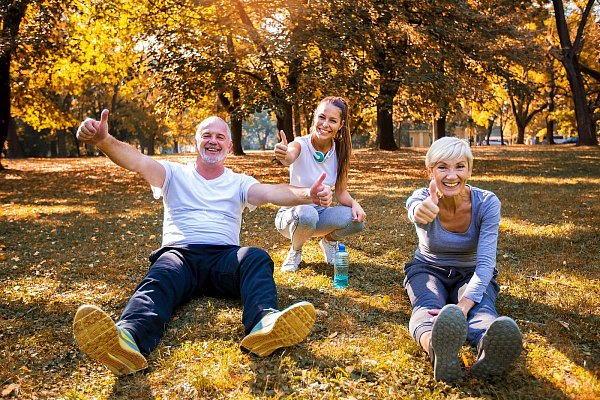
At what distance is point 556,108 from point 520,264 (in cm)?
3922

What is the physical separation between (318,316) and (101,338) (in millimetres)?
1619

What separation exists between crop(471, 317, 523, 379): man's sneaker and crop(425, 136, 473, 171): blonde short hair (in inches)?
46.7

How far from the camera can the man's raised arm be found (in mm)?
3389

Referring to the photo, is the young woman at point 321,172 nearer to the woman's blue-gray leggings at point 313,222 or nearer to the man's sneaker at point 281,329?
the woman's blue-gray leggings at point 313,222

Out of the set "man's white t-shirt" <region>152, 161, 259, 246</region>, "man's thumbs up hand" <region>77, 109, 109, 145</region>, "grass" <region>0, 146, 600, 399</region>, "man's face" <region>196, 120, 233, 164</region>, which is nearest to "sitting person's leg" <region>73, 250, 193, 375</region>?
"grass" <region>0, 146, 600, 399</region>

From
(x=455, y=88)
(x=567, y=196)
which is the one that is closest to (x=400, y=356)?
(x=567, y=196)

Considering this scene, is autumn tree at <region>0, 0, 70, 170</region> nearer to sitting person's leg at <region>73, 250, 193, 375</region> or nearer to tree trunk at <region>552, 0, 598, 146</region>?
sitting person's leg at <region>73, 250, 193, 375</region>

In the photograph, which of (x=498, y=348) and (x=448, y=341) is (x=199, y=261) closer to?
(x=448, y=341)

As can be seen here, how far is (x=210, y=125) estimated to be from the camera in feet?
13.4

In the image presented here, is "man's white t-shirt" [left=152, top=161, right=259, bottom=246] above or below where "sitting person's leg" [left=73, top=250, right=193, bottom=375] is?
above

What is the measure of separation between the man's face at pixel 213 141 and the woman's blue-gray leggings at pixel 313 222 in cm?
104

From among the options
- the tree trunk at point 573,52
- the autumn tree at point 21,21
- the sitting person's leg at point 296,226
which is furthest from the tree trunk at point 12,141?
the sitting person's leg at point 296,226

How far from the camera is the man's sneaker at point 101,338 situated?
2.63m

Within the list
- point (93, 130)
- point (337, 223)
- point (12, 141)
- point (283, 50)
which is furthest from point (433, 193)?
point (12, 141)
